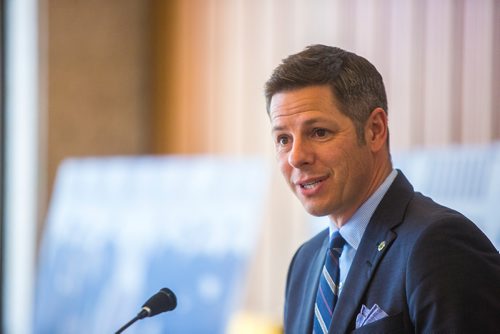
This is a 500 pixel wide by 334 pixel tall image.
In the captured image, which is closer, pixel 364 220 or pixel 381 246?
pixel 381 246

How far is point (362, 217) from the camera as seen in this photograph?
1734 millimetres

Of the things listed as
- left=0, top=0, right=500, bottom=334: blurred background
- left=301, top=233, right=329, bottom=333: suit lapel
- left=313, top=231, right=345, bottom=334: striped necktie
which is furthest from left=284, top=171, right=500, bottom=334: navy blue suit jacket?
left=0, top=0, right=500, bottom=334: blurred background

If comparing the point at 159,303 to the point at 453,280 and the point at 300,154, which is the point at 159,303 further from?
the point at 453,280

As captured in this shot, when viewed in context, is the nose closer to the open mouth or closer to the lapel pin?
the open mouth

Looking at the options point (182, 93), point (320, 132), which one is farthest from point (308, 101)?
point (182, 93)

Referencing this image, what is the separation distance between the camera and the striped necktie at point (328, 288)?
1.75 m

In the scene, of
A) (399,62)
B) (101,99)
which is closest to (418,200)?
(399,62)

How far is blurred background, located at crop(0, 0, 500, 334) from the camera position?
14.5 feet

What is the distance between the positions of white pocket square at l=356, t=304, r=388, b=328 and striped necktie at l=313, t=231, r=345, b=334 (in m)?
0.15

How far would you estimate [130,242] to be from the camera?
16.4 ft

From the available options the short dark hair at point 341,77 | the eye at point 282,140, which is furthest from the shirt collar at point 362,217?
the eye at point 282,140

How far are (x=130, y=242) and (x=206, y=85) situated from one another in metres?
1.75

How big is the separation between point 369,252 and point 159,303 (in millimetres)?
526

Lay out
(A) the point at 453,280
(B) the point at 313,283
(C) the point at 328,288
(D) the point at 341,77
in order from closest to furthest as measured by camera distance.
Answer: (A) the point at 453,280
(D) the point at 341,77
(C) the point at 328,288
(B) the point at 313,283
